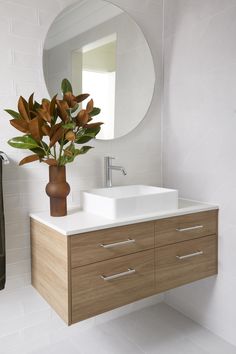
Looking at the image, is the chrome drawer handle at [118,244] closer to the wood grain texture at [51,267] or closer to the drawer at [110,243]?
the drawer at [110,243]

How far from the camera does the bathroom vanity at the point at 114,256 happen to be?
146 centimetres

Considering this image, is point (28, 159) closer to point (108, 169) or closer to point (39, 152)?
point (39, 152)

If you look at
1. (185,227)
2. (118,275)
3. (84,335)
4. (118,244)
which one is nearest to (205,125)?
(185,227)

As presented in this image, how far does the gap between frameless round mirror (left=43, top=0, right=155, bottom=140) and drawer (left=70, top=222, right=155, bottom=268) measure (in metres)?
0.70

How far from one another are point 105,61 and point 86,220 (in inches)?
40.0

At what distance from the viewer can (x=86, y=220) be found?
1.61 meters

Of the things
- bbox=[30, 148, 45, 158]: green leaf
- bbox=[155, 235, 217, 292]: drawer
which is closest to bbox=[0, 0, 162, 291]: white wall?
bbox=[30, 148, 45, 158]: green leaf

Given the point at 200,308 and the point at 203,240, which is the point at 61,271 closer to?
the point at 203,240

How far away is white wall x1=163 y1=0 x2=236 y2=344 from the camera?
1.86m

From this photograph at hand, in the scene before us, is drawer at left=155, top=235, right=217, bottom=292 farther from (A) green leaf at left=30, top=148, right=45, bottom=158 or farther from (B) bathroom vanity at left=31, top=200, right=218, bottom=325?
(A) green leaf at left=30, top=148, right=45, bottom=158

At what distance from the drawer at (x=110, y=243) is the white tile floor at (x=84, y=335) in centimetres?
60

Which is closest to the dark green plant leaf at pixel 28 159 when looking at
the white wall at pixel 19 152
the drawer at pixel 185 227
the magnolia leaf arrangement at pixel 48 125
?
the magnolia leaf arrangement at pixel 48 125

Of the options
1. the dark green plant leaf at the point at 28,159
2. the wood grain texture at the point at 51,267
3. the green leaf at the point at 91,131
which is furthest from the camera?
the green leaf at the point at 91,131

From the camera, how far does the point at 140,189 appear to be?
6.98 feet
